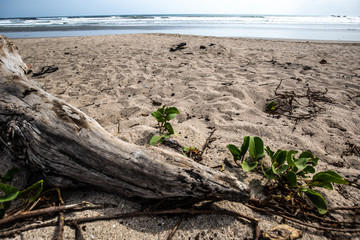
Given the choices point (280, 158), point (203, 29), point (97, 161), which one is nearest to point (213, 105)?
point (280, 158)

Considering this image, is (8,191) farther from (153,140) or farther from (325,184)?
(325,184)

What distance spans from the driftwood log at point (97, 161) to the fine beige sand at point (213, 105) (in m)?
0.18

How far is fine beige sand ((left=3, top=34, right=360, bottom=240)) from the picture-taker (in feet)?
4.80

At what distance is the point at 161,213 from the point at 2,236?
41.0 inches

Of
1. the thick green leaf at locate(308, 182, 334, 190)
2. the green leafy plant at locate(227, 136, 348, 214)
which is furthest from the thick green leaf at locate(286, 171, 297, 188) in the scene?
the thick green leaf at locate(308, 182, 334, 190)

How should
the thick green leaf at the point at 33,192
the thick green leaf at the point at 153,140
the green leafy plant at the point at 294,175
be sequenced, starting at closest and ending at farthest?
the thick green leaf at the point at 33,192 → the green leafy plant at the point at 294,175 → the thick green leaf at the point at 153,140

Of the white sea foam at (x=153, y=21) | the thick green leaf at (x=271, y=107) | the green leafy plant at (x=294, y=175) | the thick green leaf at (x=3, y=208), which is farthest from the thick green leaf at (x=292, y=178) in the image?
the white sea foam at (x=153, y=21)

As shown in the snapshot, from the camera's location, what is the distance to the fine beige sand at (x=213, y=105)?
1.46 m

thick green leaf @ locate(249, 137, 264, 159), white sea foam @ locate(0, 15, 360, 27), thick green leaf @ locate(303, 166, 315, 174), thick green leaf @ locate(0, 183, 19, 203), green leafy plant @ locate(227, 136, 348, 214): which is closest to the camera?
thick green leaf @ locate(0, 183, 19, 203)

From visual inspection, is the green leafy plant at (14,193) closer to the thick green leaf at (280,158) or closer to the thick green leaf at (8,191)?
the thick green leaf at (8,191)

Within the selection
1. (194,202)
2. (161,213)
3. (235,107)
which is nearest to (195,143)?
(194,202)

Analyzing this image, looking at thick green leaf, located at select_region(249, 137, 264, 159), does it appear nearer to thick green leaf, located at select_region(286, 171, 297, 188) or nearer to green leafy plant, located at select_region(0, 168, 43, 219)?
thick green leaf, located at select_region(286, 171, 297, 188)

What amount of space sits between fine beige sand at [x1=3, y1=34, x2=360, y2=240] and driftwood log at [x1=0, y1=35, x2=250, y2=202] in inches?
7.0

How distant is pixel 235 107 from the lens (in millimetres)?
3197
